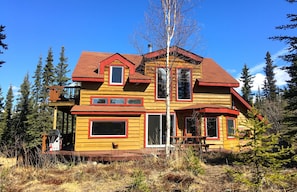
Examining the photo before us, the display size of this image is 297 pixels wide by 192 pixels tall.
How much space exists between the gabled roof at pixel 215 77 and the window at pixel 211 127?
241cm

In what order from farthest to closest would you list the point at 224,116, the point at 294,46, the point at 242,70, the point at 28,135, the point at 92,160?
the point at 242,70 < the point at 28,135 < the point at 224,116 < the point at 92,160 < the point at 294,46

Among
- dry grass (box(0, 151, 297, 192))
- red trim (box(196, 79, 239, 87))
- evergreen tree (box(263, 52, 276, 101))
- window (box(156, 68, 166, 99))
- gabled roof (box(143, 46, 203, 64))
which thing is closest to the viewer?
dry grass (box(0, 151, 297, 192))

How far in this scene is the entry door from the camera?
13734 mm

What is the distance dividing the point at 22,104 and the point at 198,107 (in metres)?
29.6

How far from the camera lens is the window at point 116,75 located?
13941 millimetres

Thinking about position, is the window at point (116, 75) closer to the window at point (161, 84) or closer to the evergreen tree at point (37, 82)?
the window at point (161, 84)

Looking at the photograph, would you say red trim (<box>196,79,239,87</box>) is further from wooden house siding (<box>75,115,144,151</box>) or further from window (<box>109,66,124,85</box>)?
window (<box>109,66,124,85</box>)

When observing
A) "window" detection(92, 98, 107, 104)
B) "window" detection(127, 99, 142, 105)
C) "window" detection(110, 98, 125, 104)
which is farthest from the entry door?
"window" detection(92, 98, 107, 104)

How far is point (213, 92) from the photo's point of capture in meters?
A: 15.1

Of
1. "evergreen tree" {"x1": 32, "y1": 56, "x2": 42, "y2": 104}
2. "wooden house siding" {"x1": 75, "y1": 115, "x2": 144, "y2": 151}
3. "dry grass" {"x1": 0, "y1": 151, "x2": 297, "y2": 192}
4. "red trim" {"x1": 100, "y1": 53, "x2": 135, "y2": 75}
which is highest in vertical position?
"evergreen tree" {"x1": 32, "y1": 56, "x2": 42, "y2": 104}

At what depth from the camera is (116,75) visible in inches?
554

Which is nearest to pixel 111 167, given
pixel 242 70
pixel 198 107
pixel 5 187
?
pixel 5 187

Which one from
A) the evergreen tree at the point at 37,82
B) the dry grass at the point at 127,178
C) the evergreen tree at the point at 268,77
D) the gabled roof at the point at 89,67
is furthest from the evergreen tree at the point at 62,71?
the evergreen tree at the point at 268,77

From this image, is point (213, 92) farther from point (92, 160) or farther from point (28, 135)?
point (28, 135)
